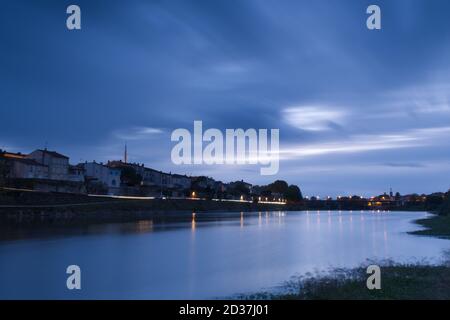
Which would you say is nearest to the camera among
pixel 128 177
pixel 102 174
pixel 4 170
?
pixel 4 170

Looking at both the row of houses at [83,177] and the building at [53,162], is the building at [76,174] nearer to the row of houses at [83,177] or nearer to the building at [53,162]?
the row of houses at [83,177]

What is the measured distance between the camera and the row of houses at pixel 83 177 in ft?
271

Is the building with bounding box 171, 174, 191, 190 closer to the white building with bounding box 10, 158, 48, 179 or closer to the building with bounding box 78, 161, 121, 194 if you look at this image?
the building with bounding box 78, 161, 121, 194

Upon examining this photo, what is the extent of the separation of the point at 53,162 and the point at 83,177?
892cm

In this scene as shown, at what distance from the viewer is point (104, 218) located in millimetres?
73188

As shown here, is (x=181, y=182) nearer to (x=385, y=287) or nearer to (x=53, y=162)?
(x=53, y=162)

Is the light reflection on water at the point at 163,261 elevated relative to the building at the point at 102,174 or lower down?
lower down

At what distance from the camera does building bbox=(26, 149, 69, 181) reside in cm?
9162

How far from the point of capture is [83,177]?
100125 millimetres

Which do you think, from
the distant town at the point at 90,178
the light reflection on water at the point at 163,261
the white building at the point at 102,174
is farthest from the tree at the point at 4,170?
the light reflection on water at the point at 163,261

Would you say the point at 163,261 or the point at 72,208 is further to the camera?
the point at 72,208

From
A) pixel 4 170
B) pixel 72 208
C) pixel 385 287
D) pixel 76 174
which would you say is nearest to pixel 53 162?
pixel 76 174
